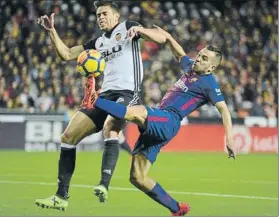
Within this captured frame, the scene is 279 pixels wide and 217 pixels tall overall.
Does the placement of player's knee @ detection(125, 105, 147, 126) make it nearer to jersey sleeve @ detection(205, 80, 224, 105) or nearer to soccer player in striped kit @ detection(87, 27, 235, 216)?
soccer player in striped kit @ detection(87, 27, 235, 216)

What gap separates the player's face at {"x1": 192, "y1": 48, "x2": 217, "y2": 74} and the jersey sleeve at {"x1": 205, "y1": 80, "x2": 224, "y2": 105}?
7.2 inches

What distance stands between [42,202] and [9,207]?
2.21 feet

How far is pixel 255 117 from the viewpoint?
69.5ft

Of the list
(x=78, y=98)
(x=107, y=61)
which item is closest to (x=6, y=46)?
(x=78, y=98)

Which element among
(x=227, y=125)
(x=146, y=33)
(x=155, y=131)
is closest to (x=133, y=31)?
(x=146, y=33)

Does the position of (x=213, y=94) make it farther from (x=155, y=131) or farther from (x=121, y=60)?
(x=121, y=60)

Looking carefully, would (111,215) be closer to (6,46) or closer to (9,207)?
(9,207)

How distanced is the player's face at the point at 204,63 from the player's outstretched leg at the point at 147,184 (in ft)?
3.70

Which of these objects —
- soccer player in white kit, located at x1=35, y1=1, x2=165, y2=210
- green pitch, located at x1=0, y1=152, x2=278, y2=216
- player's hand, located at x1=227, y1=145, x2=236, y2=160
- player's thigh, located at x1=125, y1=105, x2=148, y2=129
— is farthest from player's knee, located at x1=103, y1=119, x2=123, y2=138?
player's hand, located at x1=227, y1=145, x2=236, y2=160

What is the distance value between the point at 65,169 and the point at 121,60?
4.42 feet

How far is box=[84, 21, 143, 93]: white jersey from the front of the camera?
837 cm

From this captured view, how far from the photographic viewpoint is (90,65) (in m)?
7.73

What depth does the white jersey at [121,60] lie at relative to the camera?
27.5 feet

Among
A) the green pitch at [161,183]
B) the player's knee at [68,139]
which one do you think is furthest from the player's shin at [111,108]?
the green pitch at [161,183]
